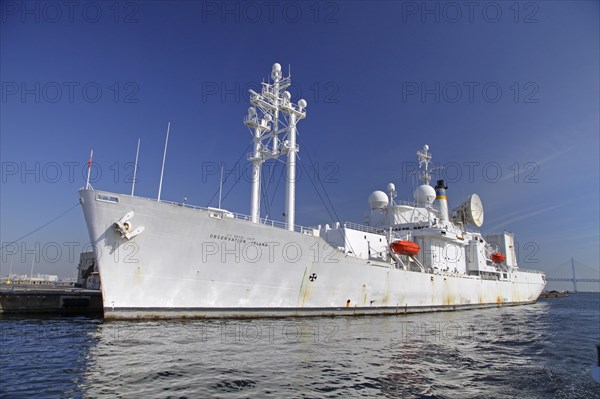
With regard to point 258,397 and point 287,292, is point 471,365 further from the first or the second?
point 287,292

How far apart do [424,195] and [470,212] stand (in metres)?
6.16

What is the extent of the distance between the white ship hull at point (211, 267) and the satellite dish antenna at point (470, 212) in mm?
20186

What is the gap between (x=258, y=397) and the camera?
800 cm

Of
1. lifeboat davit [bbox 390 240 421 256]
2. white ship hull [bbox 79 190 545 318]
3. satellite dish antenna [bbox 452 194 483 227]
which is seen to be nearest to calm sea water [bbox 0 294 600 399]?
white ship hull [bbox 79 190 545 318]

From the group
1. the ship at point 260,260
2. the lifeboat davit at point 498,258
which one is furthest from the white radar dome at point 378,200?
the lifeboat davit at point 498,258

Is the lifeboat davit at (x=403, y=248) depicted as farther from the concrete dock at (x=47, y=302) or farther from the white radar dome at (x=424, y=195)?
the concrete dock at (x=47, y=302)

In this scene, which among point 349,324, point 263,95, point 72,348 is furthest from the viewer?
point 263,95

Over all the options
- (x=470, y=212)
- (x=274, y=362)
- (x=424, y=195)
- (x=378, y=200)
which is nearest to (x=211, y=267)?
(x=274, y=362)

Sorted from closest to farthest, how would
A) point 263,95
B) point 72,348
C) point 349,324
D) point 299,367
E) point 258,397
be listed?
point 258,397 < point 299,367 < point 72,348 < point 349,324 < point 263,95

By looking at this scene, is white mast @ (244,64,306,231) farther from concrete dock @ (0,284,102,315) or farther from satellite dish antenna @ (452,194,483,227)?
satellite dish antenna @ (452,194,483,227)

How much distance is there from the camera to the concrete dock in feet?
69.7

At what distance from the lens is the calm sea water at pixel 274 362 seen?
28.0ft

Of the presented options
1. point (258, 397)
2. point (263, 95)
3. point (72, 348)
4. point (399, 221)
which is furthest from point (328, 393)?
point (399, 221)

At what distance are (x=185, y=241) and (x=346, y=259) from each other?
962 centimetres
